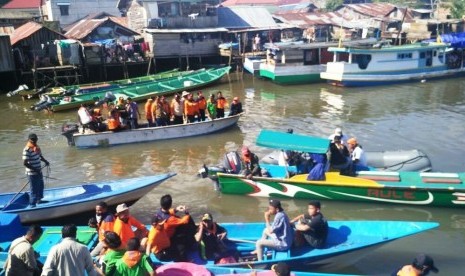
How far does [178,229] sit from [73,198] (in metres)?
4.03

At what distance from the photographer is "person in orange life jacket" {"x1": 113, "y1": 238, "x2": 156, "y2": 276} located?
17.6 feet

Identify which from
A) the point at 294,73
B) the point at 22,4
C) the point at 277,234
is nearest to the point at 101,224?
the point at 277,234

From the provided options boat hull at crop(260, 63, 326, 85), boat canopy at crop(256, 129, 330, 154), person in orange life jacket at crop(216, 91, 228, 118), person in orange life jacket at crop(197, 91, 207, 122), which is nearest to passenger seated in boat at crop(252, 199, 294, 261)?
boat canopy at crop(256, 129, 330, 154)

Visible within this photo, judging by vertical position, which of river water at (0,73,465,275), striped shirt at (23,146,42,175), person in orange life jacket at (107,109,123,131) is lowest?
river water at (0,73,465,275)

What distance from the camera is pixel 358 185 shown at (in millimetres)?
10438

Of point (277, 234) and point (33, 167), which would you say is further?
point (33, 167)

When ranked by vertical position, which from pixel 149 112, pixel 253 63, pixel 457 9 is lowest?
pixel 149 112

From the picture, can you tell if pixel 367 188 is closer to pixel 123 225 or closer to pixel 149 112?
pixel 123 225

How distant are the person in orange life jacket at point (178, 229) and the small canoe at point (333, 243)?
0.80 feet

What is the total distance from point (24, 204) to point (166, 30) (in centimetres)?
2528

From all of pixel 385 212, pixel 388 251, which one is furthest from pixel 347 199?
pixel 388 251

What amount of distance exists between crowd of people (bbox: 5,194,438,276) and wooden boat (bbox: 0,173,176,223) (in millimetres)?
1991

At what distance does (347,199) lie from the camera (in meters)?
10.9

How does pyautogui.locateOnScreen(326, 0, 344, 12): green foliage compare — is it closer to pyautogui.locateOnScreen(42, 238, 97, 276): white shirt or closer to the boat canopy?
the boat canopy
